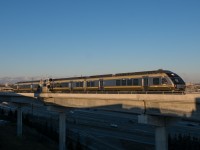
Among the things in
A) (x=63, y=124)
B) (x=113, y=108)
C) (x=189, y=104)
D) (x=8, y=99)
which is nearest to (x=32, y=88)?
(x=8, y=99)

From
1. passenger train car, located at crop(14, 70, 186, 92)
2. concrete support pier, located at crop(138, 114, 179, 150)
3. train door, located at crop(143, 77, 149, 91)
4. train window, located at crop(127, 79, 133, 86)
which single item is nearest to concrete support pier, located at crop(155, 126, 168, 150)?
concrete support pier, located at crop(138, 114, 179, 150)

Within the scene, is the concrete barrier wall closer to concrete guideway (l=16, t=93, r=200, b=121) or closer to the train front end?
concrete guideway (l=16, t=93, r=200, b=121)

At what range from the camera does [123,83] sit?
4447 centimetres

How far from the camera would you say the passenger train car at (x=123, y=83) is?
37.2 metres

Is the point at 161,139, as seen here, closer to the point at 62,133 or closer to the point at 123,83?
the point at 123,83

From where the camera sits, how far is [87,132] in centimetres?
8812

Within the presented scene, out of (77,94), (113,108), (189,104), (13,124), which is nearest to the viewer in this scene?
(189,104)

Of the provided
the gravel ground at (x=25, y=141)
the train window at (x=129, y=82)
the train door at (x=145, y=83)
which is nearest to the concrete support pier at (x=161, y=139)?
the train door at (x=145, y=83)

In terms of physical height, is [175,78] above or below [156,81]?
above

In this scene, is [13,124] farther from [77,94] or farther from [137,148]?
[77,94]

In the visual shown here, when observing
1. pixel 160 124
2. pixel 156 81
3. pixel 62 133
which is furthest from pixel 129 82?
pixel 62 133

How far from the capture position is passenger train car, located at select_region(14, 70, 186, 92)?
3722 cm

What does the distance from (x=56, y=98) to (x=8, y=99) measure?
22.9 meters

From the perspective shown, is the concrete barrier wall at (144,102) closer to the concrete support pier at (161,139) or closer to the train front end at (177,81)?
the concrete support pier at (161,139)
